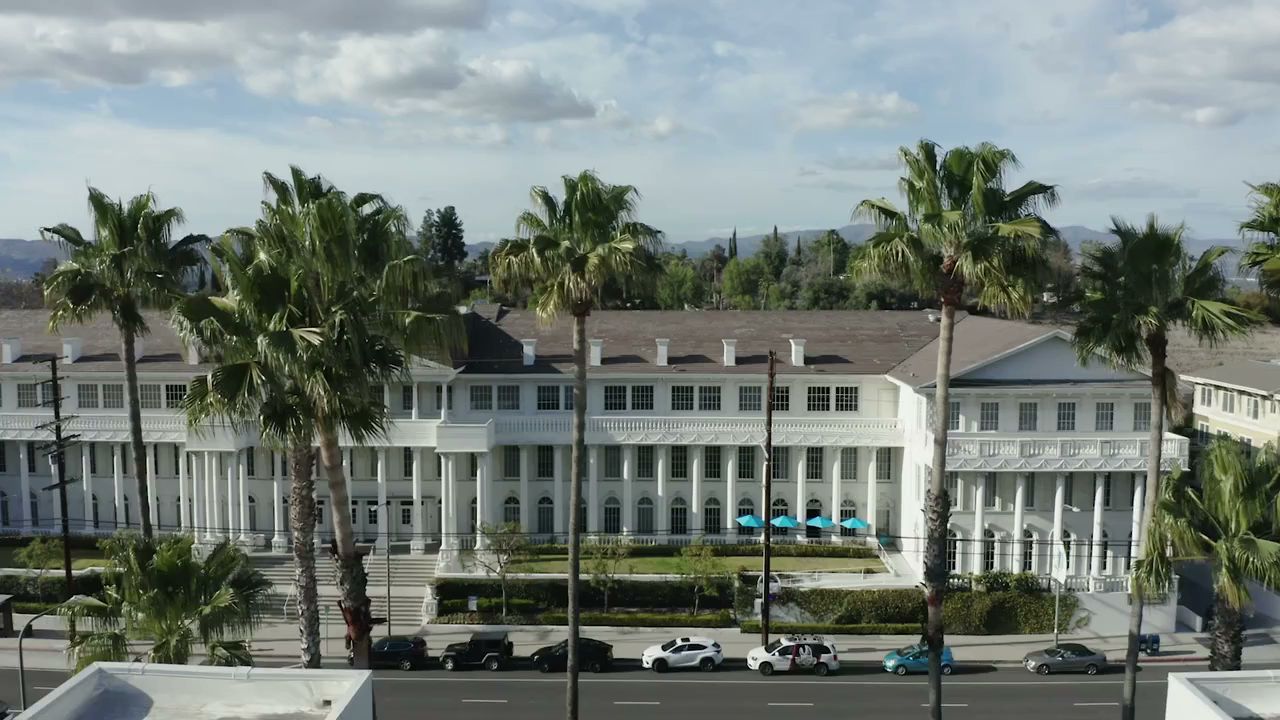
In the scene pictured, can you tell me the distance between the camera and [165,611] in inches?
815

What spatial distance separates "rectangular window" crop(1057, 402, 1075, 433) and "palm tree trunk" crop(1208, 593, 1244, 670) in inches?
1054

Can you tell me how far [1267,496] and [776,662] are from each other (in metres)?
21.8

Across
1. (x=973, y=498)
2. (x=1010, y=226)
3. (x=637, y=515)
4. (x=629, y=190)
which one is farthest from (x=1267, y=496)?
(x=637, y=515)

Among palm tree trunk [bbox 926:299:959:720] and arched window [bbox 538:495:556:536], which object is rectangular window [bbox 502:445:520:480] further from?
palm tree trunk [bbox 926:299:959:720]

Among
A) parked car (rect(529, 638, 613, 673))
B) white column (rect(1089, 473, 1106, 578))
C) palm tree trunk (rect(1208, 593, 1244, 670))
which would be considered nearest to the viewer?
palm tree trunk (rect(1208, 593, 1244, 670))

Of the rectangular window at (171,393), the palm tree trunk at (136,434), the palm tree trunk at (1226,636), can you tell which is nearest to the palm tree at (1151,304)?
the palm tree trunk at (1226,636)

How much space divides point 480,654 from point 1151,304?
27991mm

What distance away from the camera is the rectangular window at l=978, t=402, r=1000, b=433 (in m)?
51.0

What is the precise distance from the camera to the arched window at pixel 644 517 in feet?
185

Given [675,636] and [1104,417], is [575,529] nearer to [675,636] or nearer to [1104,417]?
[675,636]

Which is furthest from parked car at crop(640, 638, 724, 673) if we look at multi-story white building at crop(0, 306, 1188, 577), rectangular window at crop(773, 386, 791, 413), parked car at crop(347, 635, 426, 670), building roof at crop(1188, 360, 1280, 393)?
building roof at crop(1188, 360, 1280, 393)

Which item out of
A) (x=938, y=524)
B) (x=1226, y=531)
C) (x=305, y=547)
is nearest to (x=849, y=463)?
(x=938, y=524)

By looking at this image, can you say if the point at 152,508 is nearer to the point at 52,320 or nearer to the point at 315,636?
the point at 52,320

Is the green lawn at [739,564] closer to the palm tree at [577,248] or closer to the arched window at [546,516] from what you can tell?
the arched window at [546,516]
